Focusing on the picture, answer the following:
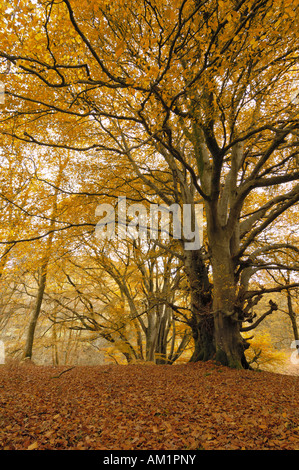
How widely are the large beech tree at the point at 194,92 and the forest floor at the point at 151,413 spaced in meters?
2.03

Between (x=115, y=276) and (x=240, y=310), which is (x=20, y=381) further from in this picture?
(x=115, y=276)

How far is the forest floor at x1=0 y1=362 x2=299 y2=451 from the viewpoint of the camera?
249cm

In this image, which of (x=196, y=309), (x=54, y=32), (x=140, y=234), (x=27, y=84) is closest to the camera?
(x=54, y=32)

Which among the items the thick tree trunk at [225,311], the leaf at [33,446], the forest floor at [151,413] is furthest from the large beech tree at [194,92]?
the leaf at [33,446]

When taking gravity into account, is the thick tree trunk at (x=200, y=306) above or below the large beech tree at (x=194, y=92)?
below

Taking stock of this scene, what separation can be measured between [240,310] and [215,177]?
3.26m

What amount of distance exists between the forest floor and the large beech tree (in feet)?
6.65

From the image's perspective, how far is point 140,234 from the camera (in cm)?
1059

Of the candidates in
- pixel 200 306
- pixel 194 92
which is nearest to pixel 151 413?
pixel 200 306

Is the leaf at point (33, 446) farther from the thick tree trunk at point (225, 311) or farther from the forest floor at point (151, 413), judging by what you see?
the thick tree trunk at point (225, 311)

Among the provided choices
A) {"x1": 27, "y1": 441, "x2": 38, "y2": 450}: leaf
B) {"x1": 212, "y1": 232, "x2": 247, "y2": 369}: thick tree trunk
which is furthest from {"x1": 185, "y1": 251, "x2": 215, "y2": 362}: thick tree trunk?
{"x1": 27, "y1": 441, "x2": 38, "y2": 450}: leaf

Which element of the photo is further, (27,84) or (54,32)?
(27,84)

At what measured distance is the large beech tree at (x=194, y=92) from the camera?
13.2 ft
